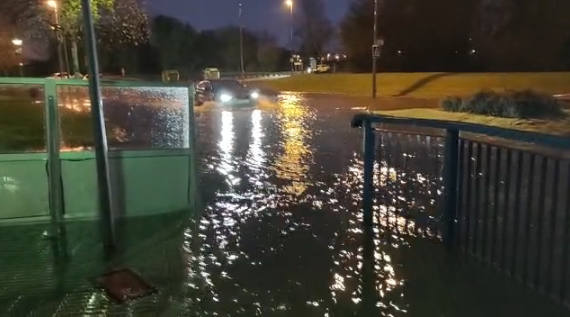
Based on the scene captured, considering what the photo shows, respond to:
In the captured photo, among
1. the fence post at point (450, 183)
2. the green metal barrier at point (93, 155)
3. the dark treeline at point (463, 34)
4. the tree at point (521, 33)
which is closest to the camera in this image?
the fence post at point (450, 183)

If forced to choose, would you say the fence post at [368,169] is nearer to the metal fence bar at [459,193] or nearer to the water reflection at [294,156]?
the metal fence bar at [459,193]

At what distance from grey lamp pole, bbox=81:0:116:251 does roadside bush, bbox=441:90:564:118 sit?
14857 mm

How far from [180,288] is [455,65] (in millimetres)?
59138

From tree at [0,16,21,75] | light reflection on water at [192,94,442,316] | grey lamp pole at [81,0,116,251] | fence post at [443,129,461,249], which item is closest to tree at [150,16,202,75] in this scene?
tree at [0,16,21,75]

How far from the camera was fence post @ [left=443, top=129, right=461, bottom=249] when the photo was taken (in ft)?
18.3

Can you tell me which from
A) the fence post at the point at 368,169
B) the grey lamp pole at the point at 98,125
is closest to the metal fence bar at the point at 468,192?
the fence post at the point at 368,169

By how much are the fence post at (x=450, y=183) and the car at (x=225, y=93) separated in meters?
22.7

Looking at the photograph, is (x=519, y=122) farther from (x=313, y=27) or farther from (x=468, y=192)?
(x=313, y=27)

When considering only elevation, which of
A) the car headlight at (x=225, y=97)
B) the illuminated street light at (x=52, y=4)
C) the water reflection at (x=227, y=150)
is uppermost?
the illuminated street light at (x=52, y=4)

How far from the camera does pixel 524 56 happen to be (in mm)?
52969

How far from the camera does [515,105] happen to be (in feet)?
59.4

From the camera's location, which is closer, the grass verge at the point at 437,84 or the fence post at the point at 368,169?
the fence post at the point at 368,169

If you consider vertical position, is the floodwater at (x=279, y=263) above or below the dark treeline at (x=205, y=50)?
below

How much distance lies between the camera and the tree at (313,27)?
86.8 meters
